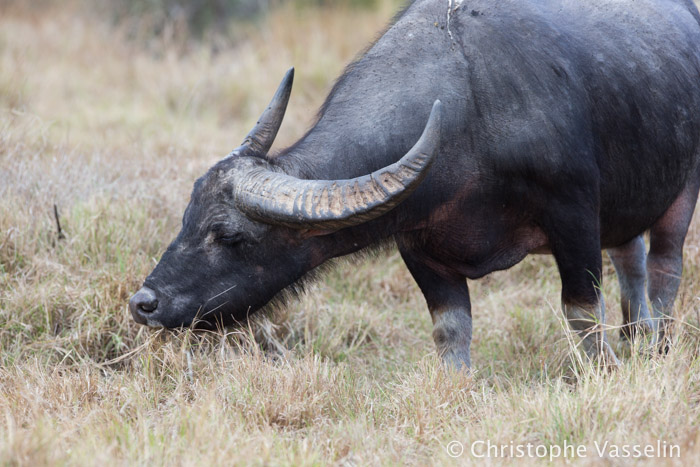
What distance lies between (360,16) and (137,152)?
501 centimetres

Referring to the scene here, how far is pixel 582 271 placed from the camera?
446 cm

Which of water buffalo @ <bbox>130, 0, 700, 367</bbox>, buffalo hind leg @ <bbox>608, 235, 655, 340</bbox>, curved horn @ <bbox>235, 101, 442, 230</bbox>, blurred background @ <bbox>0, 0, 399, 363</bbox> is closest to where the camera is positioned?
curved horn @ <bbox>235, 101, 442, 230</bbox>

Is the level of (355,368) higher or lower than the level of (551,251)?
lower

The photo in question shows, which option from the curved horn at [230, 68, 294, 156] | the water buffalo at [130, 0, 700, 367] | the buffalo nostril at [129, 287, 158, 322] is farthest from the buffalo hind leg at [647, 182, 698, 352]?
the buffalo nostril at [129, 287, 158, 322]

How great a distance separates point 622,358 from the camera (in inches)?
193

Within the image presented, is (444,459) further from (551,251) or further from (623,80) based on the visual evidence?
(623,80)

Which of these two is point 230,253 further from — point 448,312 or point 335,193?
point 448,312

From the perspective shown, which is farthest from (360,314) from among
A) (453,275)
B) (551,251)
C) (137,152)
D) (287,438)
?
(137,152)

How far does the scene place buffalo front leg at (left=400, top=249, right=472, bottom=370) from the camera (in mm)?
4777

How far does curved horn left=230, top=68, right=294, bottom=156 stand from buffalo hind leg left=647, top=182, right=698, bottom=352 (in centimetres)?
250

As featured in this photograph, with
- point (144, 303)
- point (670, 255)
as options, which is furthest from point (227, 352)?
point (670, 255)

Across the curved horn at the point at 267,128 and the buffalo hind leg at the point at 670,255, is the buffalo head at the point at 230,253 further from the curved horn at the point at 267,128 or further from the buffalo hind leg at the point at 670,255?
the buffalo hind leg at the point at 670,255

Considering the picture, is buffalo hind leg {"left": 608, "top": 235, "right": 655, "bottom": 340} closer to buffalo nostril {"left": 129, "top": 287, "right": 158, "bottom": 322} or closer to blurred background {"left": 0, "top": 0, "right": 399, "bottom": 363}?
blurred background {"left": 0, "top": 0, "right": 399, "bottom": 363}

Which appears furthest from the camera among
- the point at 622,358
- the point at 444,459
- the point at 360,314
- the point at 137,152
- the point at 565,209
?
the point at 137,152
